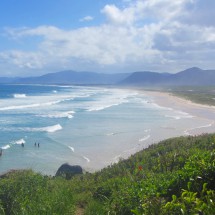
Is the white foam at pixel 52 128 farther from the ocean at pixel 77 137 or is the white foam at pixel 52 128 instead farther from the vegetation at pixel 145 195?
the vegetation at pixel 145 195

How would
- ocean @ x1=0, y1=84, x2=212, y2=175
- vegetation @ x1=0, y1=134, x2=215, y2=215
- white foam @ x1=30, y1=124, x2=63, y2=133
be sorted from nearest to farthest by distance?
vegetation @ x1=0, y1=134, x2=215, y2=215
ocean @ x1=0, y1=84, x2=212, y2=175
white foam @ x1=30, y1=124, x2=63, y2=133

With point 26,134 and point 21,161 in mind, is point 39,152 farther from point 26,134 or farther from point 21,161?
point 26,134

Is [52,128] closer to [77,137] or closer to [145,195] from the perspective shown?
[77,137]

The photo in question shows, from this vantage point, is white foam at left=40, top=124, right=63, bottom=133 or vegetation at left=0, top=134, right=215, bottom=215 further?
white foam at left=40, top=124, right=63, bottom=133

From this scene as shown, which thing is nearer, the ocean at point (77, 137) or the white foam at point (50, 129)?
the ocean at point (77, 137)

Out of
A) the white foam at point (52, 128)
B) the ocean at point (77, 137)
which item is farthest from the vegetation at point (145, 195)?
the white foam at point (52, 128)

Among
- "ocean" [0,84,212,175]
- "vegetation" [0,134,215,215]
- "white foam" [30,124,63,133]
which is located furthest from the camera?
"white foam" [30,124,63,133]

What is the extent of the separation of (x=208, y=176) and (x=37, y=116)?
132ft

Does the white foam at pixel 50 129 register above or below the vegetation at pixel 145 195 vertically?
below

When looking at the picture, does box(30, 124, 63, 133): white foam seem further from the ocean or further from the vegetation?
the vegetation

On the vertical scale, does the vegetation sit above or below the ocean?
above

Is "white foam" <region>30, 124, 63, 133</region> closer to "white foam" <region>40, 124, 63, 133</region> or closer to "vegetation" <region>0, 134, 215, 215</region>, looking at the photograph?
"white foam" <region>40, 124, 63, 133</region>

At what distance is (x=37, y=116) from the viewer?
44.0 metres

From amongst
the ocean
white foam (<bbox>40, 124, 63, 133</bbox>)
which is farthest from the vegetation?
white foam (<bbox>40, 124, 63, 133</bbox>)
